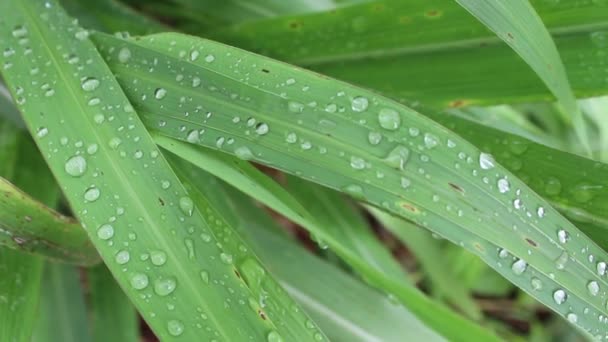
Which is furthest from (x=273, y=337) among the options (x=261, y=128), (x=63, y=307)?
(x=63, y=307)

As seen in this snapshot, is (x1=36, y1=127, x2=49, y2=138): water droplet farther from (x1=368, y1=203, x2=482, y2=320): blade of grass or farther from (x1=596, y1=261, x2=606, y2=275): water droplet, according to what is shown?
(x1=368, y1=203, x2=482, y2=320): blade of grass

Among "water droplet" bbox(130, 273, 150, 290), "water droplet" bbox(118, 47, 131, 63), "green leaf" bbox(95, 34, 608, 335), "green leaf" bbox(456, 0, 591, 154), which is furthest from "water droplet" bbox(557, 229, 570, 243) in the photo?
"water droplet" bbox(118, 47, 131, 63)

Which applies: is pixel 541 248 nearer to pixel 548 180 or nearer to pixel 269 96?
pixel 548 180

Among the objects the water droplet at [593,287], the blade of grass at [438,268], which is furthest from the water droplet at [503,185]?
the blade of grass at [438,268]

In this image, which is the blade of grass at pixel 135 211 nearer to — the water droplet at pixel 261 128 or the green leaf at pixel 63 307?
the water droplet at pixel 261 128

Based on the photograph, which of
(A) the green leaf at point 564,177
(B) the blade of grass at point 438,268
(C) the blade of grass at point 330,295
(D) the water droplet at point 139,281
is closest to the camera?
(D) the water droplet at point 139,281
